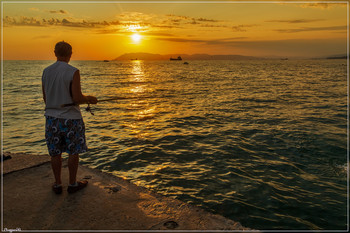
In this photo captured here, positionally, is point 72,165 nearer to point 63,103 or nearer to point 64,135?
point 64,135

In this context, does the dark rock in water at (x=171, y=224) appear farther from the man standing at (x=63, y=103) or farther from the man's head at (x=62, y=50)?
the man's head at (x=62, y=50)

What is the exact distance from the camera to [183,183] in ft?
19.6

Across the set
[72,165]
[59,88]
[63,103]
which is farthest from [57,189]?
[59,88]

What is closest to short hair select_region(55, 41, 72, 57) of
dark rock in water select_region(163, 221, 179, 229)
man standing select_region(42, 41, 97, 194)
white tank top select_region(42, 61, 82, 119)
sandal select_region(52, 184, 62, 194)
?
man standing select_region(42, 41, 97, 194)

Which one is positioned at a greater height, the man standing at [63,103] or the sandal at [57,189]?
the man standing at [63,103]

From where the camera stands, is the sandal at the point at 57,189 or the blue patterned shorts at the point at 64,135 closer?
the blue patterned shorts at the point at 64,135

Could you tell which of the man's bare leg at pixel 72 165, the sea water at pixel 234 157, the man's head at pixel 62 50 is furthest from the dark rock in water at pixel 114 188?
the man's head at pixel 62 50

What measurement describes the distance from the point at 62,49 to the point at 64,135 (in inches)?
56.3

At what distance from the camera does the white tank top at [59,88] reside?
3896 mm

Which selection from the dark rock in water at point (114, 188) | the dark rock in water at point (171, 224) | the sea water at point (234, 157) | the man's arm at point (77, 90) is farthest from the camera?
the sea water at point (234, 157)

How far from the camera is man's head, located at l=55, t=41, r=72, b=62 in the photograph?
397 centimetres

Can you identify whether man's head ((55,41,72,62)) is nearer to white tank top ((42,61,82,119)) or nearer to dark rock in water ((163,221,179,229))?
white tank top ((42,61,82,119))

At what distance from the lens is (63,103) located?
398 centimetres

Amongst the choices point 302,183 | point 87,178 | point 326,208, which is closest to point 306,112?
point 302,183
